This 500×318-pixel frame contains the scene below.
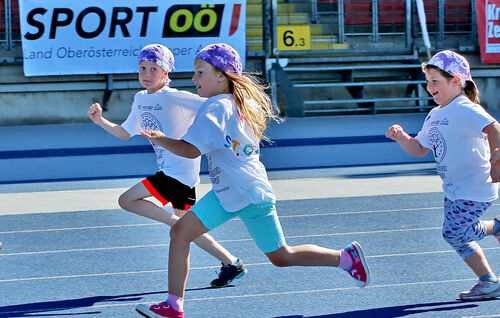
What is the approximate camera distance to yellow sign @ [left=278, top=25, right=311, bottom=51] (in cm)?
1975

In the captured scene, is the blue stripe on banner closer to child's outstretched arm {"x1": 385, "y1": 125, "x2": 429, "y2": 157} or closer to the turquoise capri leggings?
child's outstretched arm {"x1": 385, "y1": 125, "x2": 429, "y2": 157}

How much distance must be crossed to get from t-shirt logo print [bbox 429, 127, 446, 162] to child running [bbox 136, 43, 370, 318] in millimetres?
928

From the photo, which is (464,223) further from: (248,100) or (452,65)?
(248,100)

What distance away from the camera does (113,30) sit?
18203 mm

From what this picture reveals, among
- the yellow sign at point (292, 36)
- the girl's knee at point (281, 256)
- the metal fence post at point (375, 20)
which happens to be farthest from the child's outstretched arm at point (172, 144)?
the metal fence post at point (375, 20)

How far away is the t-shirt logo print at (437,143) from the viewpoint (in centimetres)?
465

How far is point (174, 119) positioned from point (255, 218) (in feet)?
3.97

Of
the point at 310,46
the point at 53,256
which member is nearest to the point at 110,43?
the point at 310,46

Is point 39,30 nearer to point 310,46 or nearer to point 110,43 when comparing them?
point 110,43

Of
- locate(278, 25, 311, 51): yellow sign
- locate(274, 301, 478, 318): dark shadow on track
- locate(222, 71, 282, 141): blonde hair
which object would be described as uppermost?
locate(278, 25, 311, 51): yellow sign

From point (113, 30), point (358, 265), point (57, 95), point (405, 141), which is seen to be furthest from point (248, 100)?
point (57, 95)

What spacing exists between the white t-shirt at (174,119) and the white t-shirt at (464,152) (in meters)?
1.49

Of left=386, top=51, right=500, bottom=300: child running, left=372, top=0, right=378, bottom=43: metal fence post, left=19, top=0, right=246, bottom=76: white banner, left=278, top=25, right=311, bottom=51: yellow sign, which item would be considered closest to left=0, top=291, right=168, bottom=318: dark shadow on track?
left=386, top=51, right=500, bottom=300: child running

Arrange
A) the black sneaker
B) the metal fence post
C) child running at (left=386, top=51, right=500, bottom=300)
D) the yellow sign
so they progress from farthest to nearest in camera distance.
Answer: the metal fence post < the yellow sign < the black sneaker < child running at (left=386, top=51, right=500, bottom=300)
